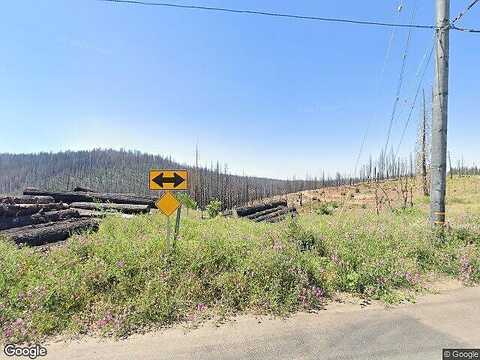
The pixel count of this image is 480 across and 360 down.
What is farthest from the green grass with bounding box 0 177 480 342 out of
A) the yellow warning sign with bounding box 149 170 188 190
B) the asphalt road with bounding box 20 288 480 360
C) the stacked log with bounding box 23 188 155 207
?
the stacked log with bounding box 23 188 155 207

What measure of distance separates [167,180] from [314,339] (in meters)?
4.11

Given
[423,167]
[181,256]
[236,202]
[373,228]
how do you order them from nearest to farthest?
[181,256], [373,228], [236,202], [423,167]

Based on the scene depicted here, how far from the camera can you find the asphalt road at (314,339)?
3.60 metres

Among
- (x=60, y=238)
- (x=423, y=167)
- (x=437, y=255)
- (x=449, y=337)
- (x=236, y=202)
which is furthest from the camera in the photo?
(x=423, y=167)

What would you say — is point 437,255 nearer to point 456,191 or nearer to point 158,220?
point 158,220

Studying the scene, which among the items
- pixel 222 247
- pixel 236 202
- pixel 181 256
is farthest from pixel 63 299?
pixel 236 202

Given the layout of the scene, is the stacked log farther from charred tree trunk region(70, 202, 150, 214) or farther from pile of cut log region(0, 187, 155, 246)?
charred tree trunk region(70, 202, 150, 214)

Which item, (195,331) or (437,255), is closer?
(195,331)

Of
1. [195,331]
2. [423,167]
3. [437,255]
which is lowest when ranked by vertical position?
[195,331]

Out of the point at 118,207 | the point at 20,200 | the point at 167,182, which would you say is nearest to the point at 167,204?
the point at 167,182

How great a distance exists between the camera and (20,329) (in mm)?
4039

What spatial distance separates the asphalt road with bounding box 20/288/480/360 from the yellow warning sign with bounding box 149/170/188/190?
3062 millimetres

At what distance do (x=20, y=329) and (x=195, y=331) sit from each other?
2.24m

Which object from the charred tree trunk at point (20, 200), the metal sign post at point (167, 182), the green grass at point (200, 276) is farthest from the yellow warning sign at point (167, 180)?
the charred tree trunk at point (20, 200)
